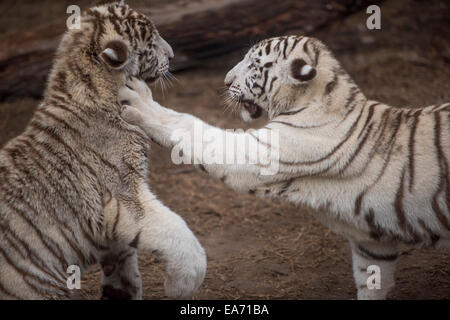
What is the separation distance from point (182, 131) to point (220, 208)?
186 centimetres

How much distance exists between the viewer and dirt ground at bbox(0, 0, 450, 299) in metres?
3.70

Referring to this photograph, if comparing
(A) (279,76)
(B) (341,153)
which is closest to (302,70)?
(A) (279,76)

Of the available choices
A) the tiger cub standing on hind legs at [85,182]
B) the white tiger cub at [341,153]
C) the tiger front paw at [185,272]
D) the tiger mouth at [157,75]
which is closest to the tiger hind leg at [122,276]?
the tiger cub standing on hind legs at [85,182]

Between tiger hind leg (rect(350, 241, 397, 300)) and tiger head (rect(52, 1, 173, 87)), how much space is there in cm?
159

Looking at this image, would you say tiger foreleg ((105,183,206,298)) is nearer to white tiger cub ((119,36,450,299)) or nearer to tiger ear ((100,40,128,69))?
white tiger cub ((119,36,450,299))

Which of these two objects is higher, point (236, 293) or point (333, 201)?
point (333, 201)

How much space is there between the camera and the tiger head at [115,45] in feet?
9.84

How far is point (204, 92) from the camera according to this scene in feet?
20.8

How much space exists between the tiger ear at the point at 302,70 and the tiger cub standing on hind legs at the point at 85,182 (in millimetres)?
841

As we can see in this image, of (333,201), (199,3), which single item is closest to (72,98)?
(333,201)

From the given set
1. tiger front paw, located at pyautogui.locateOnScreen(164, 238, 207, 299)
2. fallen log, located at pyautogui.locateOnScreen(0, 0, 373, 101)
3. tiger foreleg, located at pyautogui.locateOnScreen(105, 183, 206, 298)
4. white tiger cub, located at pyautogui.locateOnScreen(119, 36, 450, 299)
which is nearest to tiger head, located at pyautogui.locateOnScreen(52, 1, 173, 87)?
white tiger cub, located at pyautogui.locateOnScreen(119, 36, 450, 299)

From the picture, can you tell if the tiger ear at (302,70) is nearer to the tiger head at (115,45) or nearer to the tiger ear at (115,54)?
the tiger head at (115,45)
